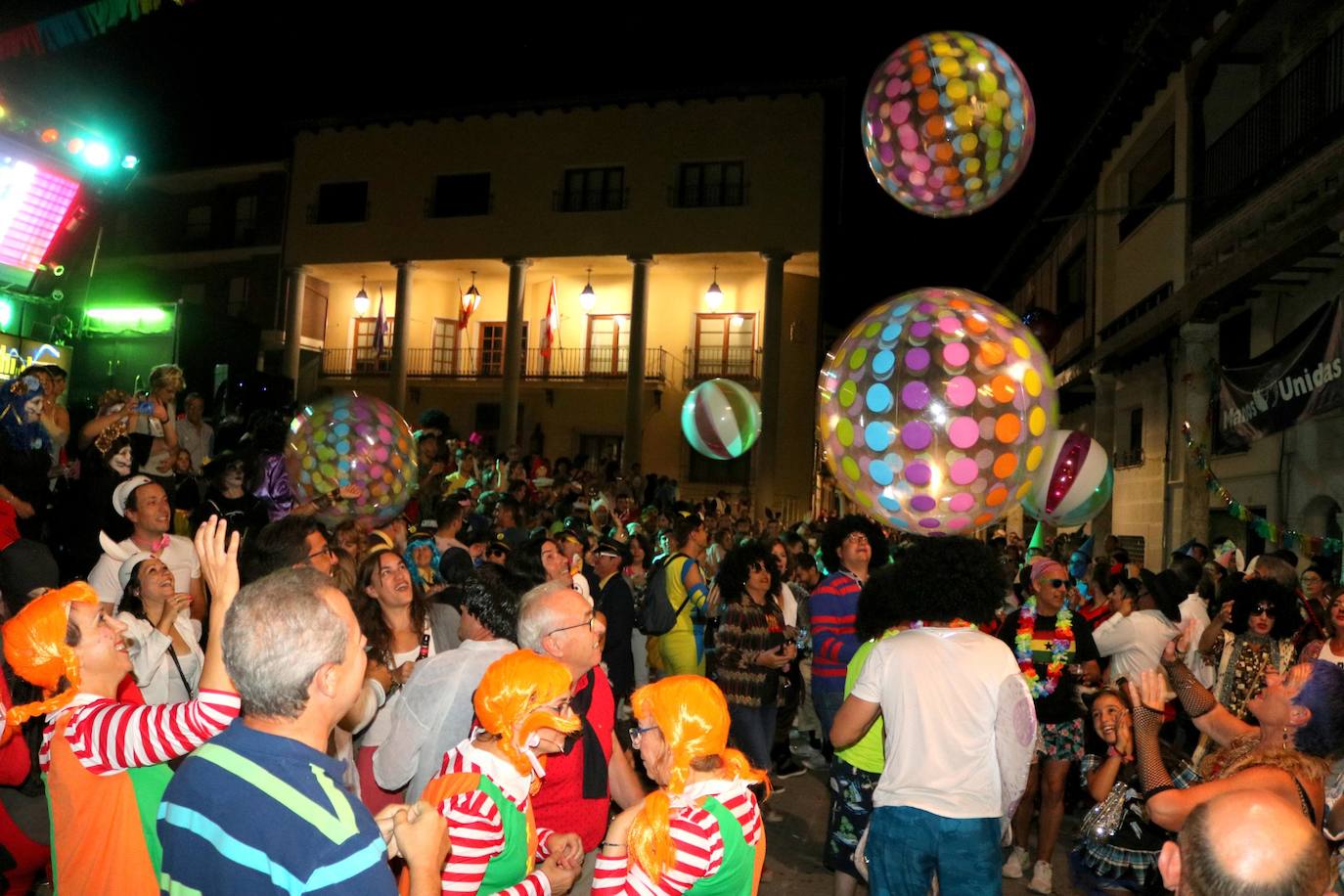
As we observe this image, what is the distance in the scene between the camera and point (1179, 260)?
15.6 metres

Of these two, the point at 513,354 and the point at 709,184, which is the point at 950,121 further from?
the point at 513,354

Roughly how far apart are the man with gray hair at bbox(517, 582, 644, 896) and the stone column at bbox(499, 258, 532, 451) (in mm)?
22164

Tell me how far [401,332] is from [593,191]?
6.25m

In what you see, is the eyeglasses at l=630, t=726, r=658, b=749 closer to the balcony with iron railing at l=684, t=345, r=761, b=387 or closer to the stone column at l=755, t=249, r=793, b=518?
the stone column at l=755, t=249, r=793, b=518

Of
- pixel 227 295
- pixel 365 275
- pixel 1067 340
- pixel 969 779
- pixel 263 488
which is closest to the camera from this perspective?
pixel 969 779

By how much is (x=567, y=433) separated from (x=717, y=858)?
81.6ft

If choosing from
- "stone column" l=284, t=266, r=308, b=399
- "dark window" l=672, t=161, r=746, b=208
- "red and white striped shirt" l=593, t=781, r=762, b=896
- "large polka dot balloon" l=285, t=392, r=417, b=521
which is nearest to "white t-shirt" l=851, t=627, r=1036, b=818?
"red and white striped shirt" l=593, t=781, r=762, b=896

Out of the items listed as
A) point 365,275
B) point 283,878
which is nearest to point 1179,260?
point 283,878

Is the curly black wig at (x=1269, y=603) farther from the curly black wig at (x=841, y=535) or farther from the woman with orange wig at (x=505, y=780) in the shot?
the woman with orange wig at (x=505, y=780)

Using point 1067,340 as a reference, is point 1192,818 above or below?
below

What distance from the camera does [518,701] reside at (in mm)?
2855

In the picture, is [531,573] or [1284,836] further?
[531,573]

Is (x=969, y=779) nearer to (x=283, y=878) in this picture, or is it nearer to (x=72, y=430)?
(x=283, y=878)

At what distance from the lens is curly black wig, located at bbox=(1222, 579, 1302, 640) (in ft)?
21.3
